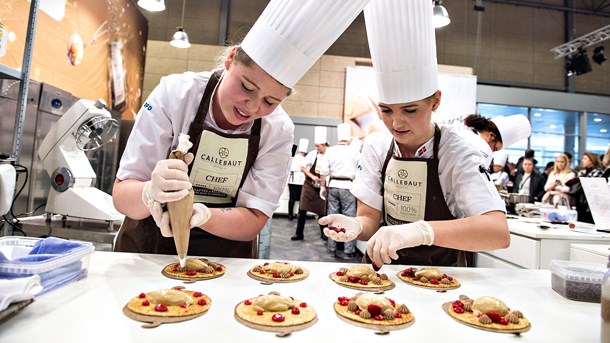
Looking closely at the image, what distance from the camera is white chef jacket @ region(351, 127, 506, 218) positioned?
1.37m

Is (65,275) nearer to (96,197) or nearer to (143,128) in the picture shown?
(143,128)

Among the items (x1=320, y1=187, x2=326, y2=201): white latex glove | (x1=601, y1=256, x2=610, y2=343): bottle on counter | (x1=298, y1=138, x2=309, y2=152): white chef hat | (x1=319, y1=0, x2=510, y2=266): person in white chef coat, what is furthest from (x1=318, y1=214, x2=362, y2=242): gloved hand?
(x1=298, y1=138, x2=309, y2=152): white chef hat

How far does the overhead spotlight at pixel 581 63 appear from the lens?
24.9ft

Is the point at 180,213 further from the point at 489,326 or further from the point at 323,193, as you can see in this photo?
the point at 323,193

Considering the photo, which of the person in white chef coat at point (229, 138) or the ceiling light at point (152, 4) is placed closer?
the person in white chef coat at point (229, 138)

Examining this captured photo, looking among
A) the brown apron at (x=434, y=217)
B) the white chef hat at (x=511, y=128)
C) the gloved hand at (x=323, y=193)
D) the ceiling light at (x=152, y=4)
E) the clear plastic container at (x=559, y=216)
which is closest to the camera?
the brown apron at (x=434, y=217)

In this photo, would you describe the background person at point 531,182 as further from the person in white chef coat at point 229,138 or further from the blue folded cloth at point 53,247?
the blue folded cloth at point 53,247

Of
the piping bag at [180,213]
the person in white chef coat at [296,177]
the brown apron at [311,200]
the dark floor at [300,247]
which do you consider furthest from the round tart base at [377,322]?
the person in white chef coat at [296,177]

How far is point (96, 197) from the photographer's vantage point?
6.95 ft

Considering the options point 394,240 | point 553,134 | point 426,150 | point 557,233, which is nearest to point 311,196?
point 557,233

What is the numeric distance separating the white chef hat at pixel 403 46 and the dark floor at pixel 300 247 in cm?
299

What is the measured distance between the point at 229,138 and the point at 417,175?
30.5 inches

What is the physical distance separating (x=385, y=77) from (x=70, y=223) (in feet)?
6.18

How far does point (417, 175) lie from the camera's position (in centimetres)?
151
